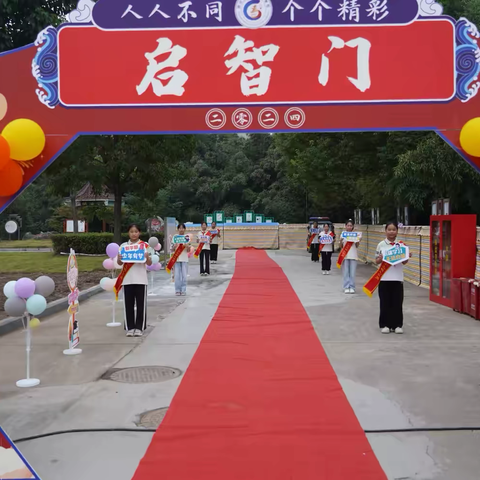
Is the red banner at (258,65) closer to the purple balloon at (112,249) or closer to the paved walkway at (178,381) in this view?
the paved walkway at (178,381)

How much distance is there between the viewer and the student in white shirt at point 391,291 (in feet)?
27.2

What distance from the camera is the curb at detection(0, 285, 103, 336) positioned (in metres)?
8.86

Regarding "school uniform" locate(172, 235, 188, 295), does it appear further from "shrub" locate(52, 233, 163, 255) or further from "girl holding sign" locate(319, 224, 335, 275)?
"shrub" locate(52, 233, 163, 255)

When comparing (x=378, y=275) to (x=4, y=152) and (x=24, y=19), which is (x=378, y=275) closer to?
(x=4, y=152)

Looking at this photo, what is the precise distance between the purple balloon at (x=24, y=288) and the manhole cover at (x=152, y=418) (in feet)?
6.07

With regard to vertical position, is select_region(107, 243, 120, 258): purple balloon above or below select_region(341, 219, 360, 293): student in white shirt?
above

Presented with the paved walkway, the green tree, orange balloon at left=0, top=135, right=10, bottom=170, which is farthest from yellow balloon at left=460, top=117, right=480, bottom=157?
the green tree

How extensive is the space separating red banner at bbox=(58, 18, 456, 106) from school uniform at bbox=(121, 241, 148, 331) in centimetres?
374

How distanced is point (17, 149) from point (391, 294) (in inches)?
233

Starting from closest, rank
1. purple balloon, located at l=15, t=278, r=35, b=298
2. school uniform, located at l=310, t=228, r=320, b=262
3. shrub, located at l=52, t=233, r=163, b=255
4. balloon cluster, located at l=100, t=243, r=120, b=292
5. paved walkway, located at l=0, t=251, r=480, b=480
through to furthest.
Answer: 1. paved walkway, located at l=0, t=251, r=480, b=480
2. purple balloon, located at l=15, t=278, r=35, b=298
3. balloon cluster, located at l=100, t=243, r=120, b=292
4. school uniform, located at l=310, t=228, r=320, b=262
5. shrub, located at l=52, t=233, r=163, b=255

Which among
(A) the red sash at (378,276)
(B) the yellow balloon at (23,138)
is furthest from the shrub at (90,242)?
(B) the yellow balloon at (23,138)

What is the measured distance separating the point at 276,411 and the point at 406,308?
6.75m

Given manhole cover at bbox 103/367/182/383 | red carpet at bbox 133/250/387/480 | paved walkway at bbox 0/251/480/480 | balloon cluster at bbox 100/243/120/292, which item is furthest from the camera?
balloon cluster at bbox 100/243/120/292

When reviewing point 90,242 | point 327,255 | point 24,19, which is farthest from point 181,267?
point 90,242
